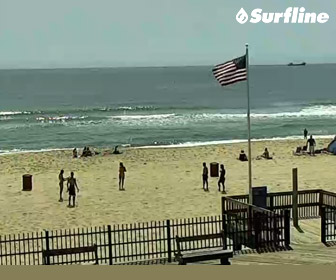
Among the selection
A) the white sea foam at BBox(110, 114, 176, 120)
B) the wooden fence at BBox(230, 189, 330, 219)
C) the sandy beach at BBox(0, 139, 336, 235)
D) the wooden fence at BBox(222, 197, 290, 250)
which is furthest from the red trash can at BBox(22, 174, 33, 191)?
the white sea foam at BBox(110, 114, 176, 120)

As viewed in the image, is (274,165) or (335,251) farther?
(274,165)

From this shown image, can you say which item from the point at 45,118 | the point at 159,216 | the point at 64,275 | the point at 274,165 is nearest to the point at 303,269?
the point at 64,275

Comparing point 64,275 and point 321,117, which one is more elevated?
point 321,117

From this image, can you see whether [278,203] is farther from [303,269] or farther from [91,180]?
→ [91,180]

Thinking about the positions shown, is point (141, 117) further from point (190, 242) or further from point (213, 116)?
point (190, 242)

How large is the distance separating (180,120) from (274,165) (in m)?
38.4

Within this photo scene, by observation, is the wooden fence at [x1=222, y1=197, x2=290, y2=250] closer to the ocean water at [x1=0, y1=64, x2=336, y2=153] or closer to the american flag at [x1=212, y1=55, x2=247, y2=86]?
the american flag at [x1=212, y1=55, x2=247, y2=86]

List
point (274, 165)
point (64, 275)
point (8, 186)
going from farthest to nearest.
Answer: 1. point (274, 165)
2. point (8, 186)
3. point (64, 275)

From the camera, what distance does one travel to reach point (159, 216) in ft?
69.3

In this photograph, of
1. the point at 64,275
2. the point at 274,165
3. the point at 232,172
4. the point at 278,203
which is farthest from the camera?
the point at 274,165

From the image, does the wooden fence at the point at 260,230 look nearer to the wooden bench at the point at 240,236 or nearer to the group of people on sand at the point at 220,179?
the wooden bench at the point at 240,236

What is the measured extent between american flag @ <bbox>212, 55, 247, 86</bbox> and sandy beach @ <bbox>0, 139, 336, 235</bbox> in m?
6.01

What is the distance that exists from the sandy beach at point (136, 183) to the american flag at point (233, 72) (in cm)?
601

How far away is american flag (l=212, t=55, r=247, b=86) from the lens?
16312mm
